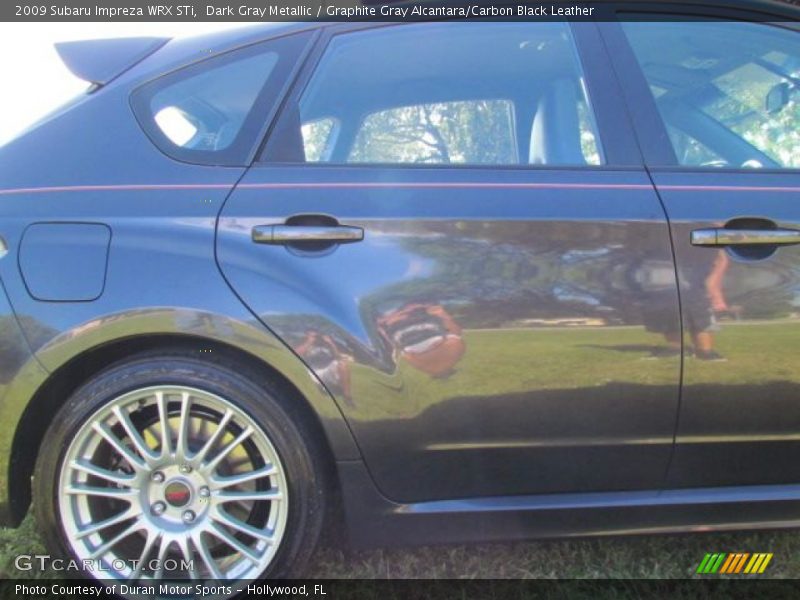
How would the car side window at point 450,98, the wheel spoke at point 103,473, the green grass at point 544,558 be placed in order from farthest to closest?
the green grass at point 544,558
the car side window at point 450,98
the wheel spoke at point 103,473

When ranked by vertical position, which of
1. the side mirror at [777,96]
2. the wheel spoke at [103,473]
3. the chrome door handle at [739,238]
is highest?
the side mirror at [777,96]

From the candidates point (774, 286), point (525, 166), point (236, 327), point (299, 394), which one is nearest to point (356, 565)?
point (299, 394)

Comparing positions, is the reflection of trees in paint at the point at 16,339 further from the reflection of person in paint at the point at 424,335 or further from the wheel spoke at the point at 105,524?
the reflection of person in paint at the point at 424,335

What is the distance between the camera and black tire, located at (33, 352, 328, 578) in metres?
1.77

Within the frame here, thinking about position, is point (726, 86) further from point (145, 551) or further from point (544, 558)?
point (145, 551)

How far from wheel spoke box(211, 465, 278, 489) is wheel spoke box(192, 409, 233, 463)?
0.07m

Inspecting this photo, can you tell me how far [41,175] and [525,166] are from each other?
4.50 ft

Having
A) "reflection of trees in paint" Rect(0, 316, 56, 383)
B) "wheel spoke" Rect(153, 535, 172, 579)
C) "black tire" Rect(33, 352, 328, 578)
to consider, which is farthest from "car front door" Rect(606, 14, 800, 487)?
"reflection of trees in paint" Rect(0, 316, 56, 383)

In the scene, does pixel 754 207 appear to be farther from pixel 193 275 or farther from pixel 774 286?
pixel 193 275

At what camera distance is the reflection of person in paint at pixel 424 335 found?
1.73m

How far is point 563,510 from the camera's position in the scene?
183 cm

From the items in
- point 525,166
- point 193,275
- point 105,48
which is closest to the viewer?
point 193,275

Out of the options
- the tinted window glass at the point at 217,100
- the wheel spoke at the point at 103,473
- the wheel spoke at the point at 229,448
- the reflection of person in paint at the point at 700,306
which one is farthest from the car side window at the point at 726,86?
the wheel spoke at the point at 103,473

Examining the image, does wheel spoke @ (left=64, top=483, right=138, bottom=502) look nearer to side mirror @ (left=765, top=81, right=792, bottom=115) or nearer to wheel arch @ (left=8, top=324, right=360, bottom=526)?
wheel arch @ (left=8, top=324, right=360, bottom=526)
